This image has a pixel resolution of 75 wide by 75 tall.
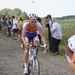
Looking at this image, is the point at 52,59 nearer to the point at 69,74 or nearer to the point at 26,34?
the point at 69,74

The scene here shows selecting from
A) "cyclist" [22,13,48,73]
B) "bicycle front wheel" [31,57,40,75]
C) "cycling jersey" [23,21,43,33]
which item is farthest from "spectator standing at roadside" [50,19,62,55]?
"bicycle front wheel" [31,57,40,75]

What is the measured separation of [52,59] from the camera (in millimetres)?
11734

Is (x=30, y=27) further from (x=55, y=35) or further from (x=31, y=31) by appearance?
(x=55, y=35)

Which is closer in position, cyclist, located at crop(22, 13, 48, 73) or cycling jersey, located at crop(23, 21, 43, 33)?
cyclist, located at crop(22, 13, 48, 73)

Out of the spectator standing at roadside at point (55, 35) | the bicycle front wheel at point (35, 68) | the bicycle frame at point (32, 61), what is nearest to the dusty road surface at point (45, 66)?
the spectator standing at roadside at point (55, 35)

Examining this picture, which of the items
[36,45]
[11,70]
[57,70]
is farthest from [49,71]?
[36,45]

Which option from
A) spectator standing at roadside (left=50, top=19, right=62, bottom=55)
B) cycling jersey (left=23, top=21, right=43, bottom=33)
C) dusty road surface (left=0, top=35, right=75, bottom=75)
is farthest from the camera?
spectator standing at roadside (left=50, top=19, right=62, bottom=55)

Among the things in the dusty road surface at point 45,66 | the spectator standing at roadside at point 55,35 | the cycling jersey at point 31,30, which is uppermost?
the cycling jersey at point 31,30

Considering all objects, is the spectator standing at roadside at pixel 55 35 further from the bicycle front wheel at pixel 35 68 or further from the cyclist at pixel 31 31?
the bicycle front wheel at pixel 35 68

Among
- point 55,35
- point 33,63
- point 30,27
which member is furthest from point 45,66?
point 55,35

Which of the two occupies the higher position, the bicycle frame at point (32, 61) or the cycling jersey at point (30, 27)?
the cycling jersey at point (30, 27)

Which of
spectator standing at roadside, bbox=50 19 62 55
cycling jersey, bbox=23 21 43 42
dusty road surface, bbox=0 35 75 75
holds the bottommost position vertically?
dusty road surface, bbox=0 35 75 75

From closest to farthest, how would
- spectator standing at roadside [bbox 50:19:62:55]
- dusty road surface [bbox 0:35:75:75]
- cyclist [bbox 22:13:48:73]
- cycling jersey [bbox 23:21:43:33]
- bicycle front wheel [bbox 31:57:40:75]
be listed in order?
bicycle front wheel [bbox 31:57:40:75] → cyclist [bbox 22:13:48:73] → cycling jersey [bbox 23:21:43:33] → dusty road surface [bbox 0:35:75:75] → spectator standing at roadside [bbox 50:19:62:55]

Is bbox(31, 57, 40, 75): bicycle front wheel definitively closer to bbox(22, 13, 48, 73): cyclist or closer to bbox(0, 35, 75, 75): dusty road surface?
bbox(22, 13, 48, 73): cyclist
